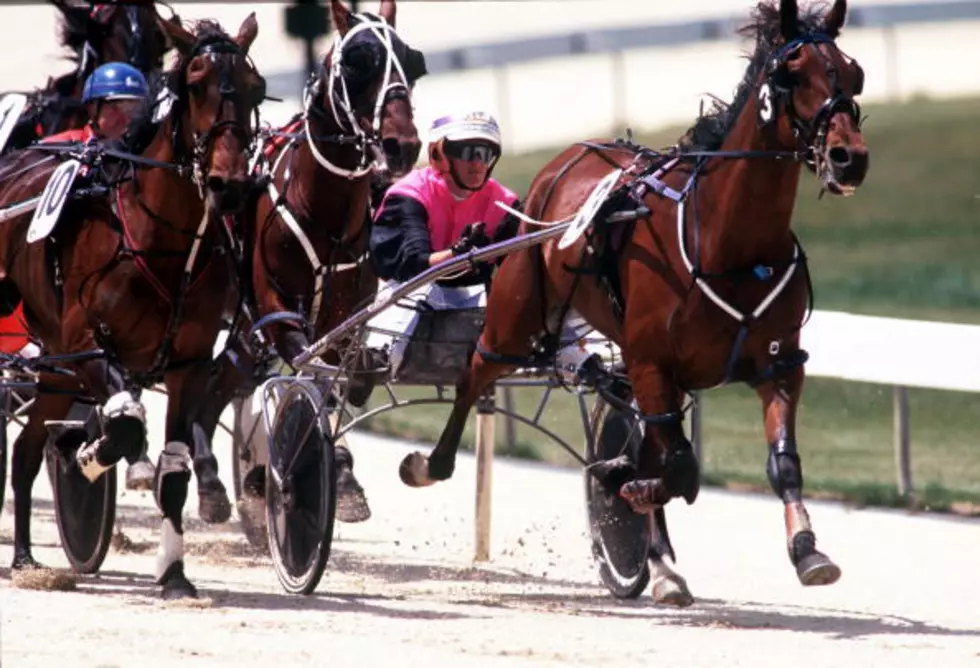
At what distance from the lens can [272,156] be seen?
37.1 ft

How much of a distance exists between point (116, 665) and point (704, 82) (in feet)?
78.7

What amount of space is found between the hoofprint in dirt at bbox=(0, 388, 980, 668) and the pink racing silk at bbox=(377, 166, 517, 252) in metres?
1.45

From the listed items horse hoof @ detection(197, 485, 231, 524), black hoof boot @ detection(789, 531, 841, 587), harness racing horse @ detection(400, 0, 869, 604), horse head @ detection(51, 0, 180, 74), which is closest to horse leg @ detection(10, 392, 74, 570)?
horse hoof @ detection(197, 485, 231, 524)

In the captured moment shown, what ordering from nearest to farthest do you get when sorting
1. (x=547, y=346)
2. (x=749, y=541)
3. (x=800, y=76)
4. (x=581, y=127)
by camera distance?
1. (x=800, y=76)
2. (x=547, y=346)
3. (x=749, y=541)
4. (x=581, y=127)

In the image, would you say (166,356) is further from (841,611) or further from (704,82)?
(704,82)

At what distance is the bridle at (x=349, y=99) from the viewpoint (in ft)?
34.2

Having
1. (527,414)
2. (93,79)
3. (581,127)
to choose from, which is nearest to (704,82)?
(581,127)

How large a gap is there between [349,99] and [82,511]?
211cm

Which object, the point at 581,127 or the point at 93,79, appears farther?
the point at 581,127

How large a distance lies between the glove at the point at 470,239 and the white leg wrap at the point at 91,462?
5.11 feet

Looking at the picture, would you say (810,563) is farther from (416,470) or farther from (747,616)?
(416,470)

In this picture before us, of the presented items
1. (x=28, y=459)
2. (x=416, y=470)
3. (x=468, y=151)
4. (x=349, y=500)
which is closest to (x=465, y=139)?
(x=468, y=151)

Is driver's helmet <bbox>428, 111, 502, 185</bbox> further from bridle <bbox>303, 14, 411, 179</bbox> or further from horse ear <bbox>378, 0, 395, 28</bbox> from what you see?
horse ear <bbox>378, 0, 395, 28</bbox>

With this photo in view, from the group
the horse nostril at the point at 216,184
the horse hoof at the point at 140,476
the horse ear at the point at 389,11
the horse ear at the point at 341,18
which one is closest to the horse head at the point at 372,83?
the horse ear at the point at 341,18
